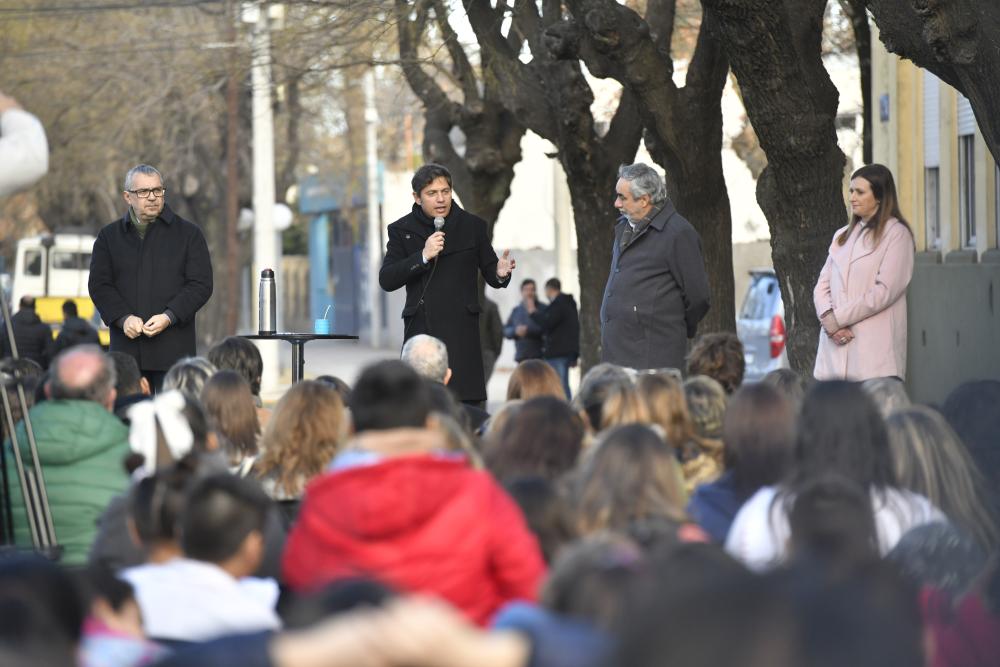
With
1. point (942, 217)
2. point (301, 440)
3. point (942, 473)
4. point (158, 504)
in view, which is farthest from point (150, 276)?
point (942, 217)

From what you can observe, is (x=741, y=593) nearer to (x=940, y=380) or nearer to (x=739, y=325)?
(x=940, y=380)

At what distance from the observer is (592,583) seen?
3459mm

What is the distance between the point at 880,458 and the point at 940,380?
475 inches

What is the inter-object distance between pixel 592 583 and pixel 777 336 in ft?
58.2

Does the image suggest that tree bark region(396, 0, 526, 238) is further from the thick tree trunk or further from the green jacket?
the green jacket

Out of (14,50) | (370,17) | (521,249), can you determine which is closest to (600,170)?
(370,17)

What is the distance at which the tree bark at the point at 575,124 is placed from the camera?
648 inches

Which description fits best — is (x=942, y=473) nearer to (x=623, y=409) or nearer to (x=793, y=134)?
(x=623, y=409)

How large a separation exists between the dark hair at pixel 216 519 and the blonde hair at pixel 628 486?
34.8 inches

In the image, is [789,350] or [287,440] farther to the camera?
[789,350]

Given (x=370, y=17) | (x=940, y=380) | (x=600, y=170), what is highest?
(x=370, y=17)

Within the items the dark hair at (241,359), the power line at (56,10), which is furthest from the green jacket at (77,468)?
the power line at (56,10)

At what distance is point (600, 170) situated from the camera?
1689cm

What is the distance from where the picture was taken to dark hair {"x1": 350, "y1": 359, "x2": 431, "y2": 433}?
4836 millimetres
